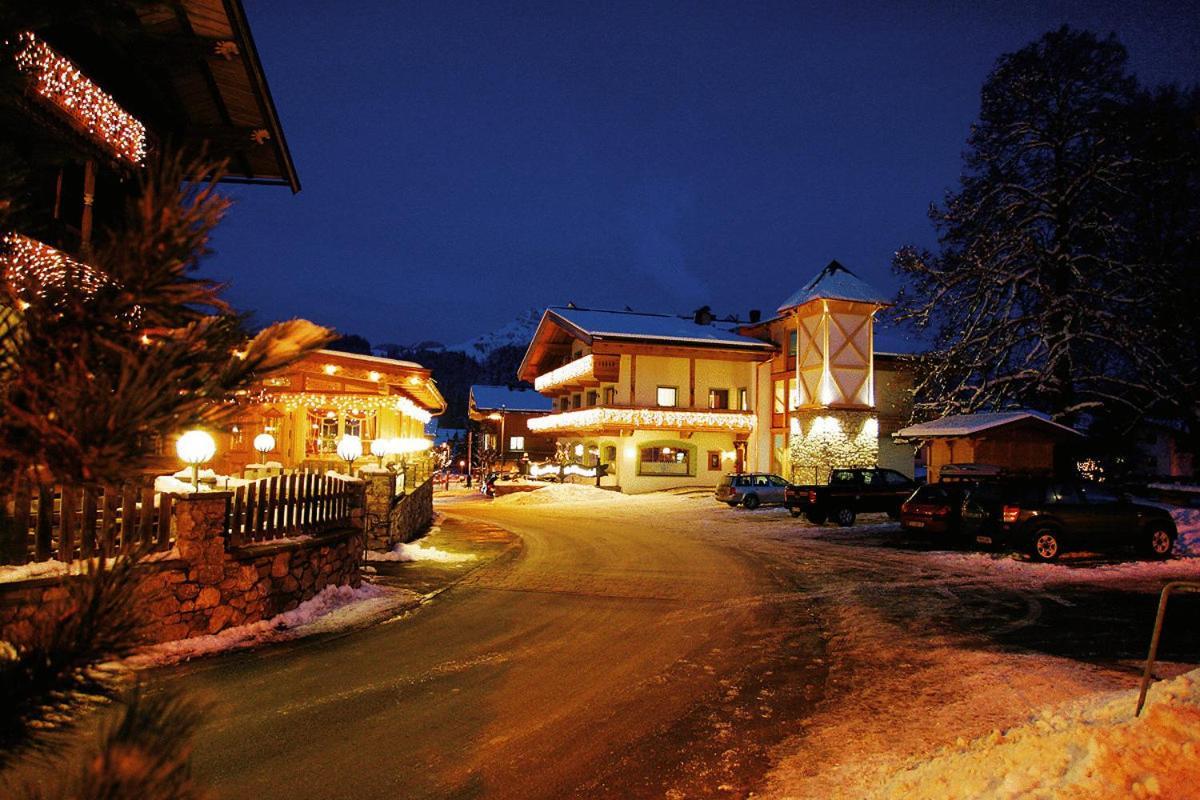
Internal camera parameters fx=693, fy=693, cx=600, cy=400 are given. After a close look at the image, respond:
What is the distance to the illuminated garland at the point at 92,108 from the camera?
7.66m

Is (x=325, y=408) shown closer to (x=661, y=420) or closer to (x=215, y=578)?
(x=215, y=578)

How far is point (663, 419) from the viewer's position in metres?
37.4

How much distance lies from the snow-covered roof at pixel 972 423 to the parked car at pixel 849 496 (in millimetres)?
1974

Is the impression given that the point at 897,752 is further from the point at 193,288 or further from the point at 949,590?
the point at 949,590

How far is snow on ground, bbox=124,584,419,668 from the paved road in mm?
407

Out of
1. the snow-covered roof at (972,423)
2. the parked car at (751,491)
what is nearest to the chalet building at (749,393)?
the parked car at (751,491)

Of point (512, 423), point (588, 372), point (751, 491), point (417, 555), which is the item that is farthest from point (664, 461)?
point (512, 423)

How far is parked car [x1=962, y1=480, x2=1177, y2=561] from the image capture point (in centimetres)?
Answer: 1554

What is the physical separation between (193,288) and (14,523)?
764mm

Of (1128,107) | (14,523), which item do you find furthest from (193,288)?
(1128,107)

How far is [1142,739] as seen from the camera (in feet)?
11.8

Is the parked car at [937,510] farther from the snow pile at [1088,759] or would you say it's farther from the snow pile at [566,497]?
the snow pile at [566,497]

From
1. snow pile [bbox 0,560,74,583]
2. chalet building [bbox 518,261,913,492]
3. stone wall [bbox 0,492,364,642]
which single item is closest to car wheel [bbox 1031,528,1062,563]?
stone wall [bbox 0,492,364,642]

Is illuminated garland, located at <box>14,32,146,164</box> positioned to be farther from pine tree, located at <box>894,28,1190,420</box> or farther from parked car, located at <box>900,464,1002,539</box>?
pine tree, located at <box>894,28,1190,420</box>
